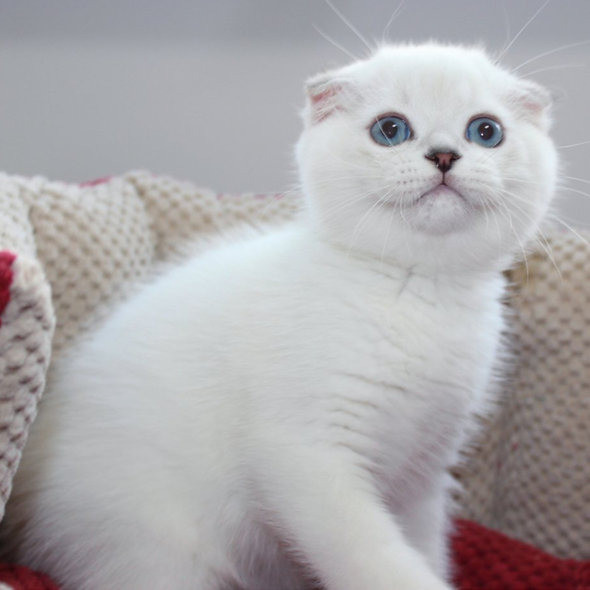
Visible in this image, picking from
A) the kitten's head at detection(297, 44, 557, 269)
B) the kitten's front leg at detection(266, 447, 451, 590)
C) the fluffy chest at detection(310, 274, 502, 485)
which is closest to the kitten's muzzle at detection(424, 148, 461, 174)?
the kitten's head at detection(297, 44, 557, 269)

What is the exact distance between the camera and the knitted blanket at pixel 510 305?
1.13m

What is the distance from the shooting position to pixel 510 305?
1.25 meters

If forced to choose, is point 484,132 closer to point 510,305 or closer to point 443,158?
point 443,158

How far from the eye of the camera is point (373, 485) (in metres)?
0.80

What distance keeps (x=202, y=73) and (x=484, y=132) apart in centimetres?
92

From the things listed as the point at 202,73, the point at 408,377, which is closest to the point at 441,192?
the point at 408,377

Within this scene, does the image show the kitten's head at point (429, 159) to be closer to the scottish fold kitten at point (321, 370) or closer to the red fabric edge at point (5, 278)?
the scottish fold kitten at point (321, 370)

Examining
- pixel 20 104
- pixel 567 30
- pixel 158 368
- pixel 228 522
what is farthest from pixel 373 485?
pixel 20 104

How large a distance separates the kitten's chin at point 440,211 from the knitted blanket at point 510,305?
0.31 meters

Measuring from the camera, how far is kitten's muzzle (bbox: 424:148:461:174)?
761mm

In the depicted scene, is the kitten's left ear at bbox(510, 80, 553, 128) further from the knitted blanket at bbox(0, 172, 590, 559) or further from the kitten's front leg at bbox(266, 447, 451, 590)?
the kitten's front leg at bbox(266, 447, 451, 590)

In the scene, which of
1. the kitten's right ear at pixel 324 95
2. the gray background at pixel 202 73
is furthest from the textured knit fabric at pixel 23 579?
the gray background at pixel 202 73

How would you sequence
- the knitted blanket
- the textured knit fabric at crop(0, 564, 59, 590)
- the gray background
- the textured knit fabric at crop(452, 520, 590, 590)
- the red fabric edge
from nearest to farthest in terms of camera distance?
the red fabric edge → the textured knit fabric at crop(0, 564, 59, 590) → the textured knit fabric at crop(452, 520, 590, 590) → the knitted blanket → the gray background

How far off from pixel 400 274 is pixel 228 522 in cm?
36
